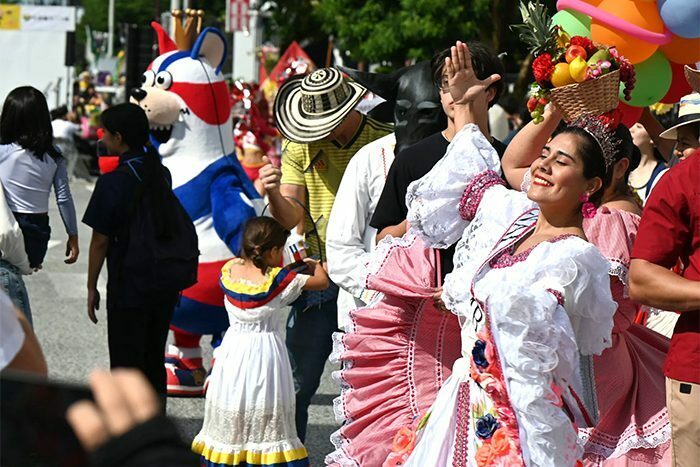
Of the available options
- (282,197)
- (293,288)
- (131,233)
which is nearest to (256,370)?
(293,288)

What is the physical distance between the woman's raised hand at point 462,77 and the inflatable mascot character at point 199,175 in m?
3.18

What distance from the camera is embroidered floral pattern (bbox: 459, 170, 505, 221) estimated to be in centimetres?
395

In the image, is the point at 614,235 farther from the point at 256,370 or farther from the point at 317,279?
the point at 256,370

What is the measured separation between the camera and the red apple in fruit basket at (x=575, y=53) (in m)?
4.05

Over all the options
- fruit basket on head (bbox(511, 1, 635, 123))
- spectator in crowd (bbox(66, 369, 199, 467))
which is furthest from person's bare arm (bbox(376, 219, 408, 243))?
spectator in crowd (bbox(66, 369, 199, 467))

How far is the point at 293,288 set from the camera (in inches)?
210

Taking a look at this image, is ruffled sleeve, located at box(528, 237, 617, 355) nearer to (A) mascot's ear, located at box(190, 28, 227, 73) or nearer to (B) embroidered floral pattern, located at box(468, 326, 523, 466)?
(B) embroidered floral pattern, located at box(468, 326, 523, 466)

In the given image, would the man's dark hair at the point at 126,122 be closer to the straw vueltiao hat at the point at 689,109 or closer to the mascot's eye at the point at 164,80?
the mascot's eye at the point at 164,80

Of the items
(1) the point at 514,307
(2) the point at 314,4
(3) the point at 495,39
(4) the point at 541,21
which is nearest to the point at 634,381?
(1) the point at 514,307

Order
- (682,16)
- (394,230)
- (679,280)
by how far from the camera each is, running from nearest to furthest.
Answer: (679,280)
(394,230)
(682,16)

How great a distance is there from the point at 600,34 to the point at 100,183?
94.5 inches

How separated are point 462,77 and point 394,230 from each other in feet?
2.20

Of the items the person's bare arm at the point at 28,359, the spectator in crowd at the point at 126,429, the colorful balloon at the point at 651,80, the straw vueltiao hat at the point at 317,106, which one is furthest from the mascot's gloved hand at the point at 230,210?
the spectator in crowd at the point at 126,429

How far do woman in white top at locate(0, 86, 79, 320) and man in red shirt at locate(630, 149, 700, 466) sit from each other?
3396 mm
